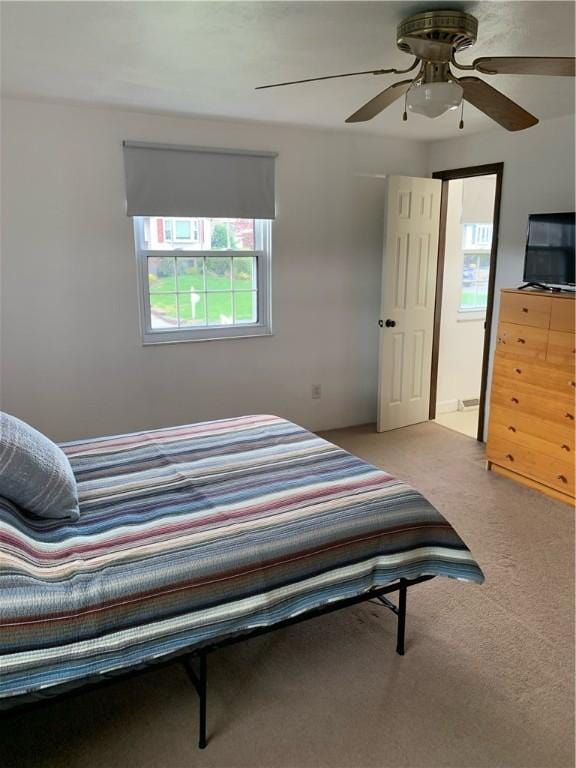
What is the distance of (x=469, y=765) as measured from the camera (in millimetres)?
1763

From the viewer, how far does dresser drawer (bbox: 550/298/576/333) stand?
3281 mm

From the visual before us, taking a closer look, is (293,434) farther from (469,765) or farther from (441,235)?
(441,235)

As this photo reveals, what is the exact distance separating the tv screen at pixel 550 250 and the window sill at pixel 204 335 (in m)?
1.94

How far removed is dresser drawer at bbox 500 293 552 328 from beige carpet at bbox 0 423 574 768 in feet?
4.96

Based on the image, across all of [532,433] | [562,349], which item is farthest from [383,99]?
[532,433]

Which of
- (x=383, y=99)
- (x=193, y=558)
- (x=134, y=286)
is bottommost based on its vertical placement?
(x=193, y=558)

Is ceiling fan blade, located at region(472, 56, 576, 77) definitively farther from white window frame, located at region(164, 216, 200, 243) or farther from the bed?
white window frame, located at region(164, 216, 200, 243)

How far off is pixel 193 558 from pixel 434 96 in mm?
1751

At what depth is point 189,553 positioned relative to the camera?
175cm

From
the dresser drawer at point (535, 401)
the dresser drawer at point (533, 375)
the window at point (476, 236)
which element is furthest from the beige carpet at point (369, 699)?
the window at point (476, 236)

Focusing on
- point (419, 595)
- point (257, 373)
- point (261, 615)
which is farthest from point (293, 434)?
point (257, 373)

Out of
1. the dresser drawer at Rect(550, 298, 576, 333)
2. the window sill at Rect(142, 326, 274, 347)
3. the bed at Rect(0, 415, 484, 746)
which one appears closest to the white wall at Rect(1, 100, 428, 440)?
the window sill at Rect(142, 326, 274, 347)

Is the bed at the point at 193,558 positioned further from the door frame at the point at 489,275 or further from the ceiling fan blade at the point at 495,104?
the door frame at the point at 489,275

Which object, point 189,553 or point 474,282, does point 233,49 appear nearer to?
point 189,553
